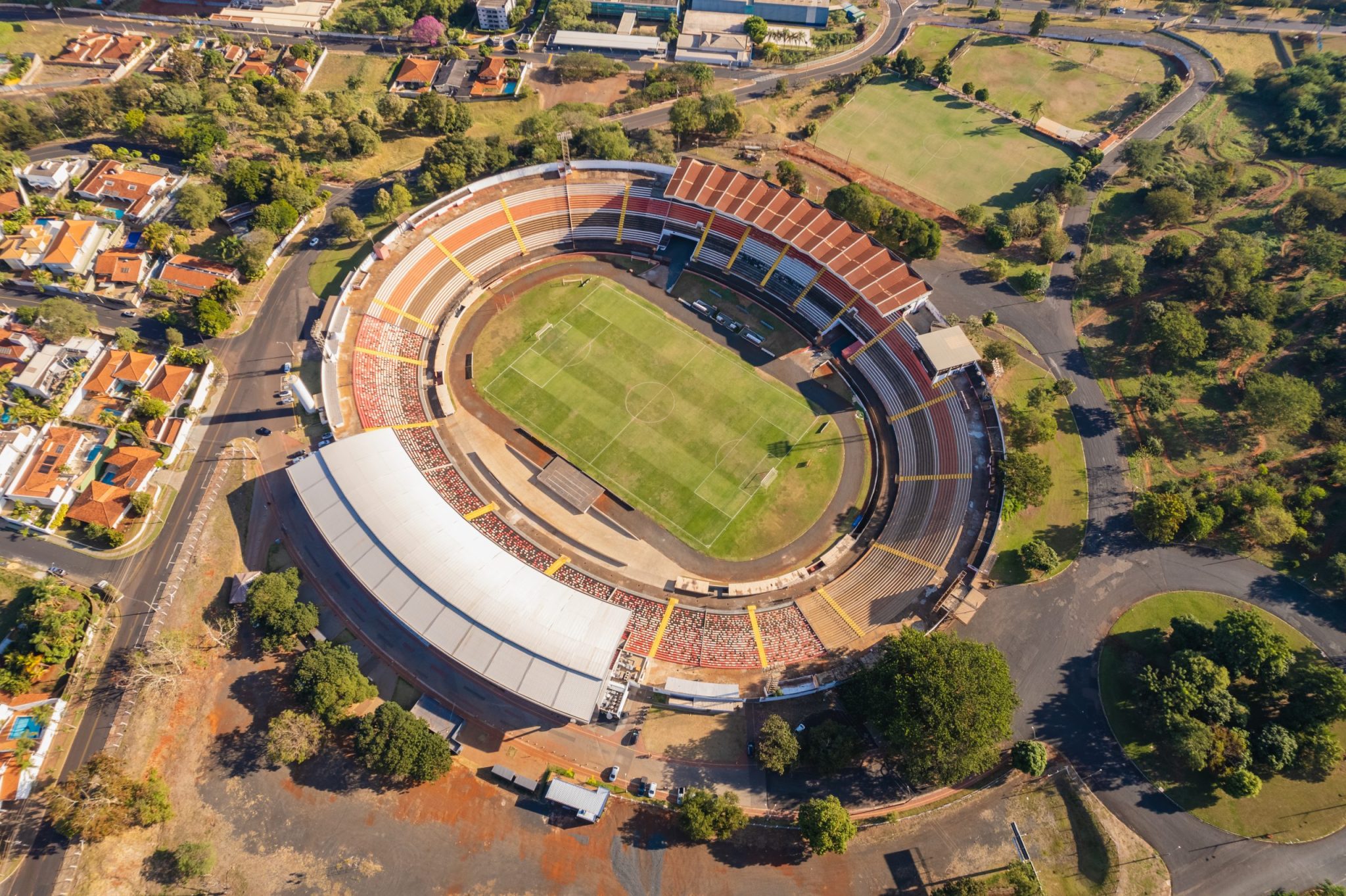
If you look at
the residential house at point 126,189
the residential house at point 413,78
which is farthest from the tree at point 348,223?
the residential house at point 413,78

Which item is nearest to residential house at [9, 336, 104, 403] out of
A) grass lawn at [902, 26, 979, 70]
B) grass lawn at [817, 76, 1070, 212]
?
grass lawn at [817, 76, 1070, 212]

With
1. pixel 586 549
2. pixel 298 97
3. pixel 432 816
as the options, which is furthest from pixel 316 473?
pixel 298 97

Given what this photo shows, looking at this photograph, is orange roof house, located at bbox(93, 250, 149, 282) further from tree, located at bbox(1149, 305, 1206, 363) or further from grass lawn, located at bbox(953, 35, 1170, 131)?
grass lawn, located at bbox(953, 35, 1170, 131)

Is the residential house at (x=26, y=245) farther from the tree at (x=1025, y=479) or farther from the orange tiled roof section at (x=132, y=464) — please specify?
the tree at (x=1025, y=479)

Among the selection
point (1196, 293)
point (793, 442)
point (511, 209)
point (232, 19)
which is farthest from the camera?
point (232, 19)

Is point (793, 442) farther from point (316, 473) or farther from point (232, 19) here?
point (232, 19)

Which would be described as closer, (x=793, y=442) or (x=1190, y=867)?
(x=1190, y=867)
